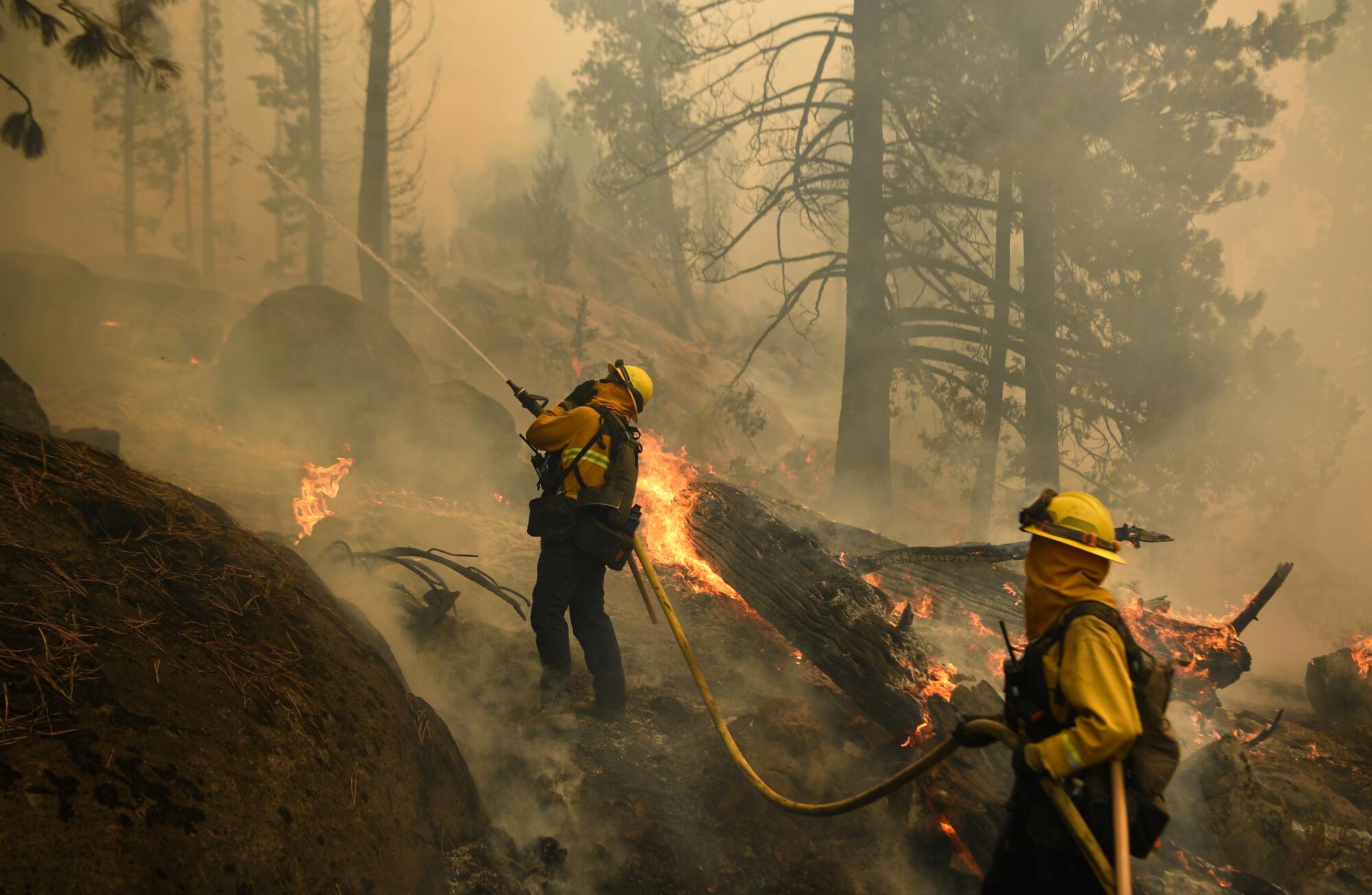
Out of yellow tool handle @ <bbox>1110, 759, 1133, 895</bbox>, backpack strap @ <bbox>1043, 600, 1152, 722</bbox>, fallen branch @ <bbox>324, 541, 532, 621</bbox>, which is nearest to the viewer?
yellow tool handle @ <bbox>1110, 759, 1133, 895</bbox>

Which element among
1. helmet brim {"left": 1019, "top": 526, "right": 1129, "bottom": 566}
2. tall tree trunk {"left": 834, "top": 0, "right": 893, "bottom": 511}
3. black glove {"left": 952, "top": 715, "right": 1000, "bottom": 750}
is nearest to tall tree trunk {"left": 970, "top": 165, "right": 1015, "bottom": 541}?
tall tree trunk {"left": 834, "top": 0, "right": 893, "bottom": 511}

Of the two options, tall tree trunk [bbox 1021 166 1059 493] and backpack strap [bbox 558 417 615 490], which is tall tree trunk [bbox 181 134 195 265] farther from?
backpack strap [bbox 558 417 615 490]

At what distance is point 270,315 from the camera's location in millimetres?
10891

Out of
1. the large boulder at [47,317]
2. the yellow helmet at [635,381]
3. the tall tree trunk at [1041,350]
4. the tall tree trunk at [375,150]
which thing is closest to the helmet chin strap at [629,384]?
the yellow helmet at [635,381]

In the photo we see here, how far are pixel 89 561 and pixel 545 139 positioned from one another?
3932 cm

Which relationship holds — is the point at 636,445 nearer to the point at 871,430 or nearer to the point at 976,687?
the point at 976,687

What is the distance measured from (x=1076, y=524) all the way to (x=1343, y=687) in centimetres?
772

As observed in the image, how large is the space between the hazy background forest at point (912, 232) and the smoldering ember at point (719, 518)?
136 mm

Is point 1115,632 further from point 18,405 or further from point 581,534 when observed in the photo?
point 18,405

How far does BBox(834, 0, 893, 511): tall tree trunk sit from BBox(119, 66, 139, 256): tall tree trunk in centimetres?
2687

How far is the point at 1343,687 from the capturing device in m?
7.60

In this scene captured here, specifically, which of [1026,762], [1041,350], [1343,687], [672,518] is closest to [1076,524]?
[1026,762]

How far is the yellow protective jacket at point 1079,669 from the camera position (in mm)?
2289

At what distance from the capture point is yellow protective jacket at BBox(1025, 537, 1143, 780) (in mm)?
2289
